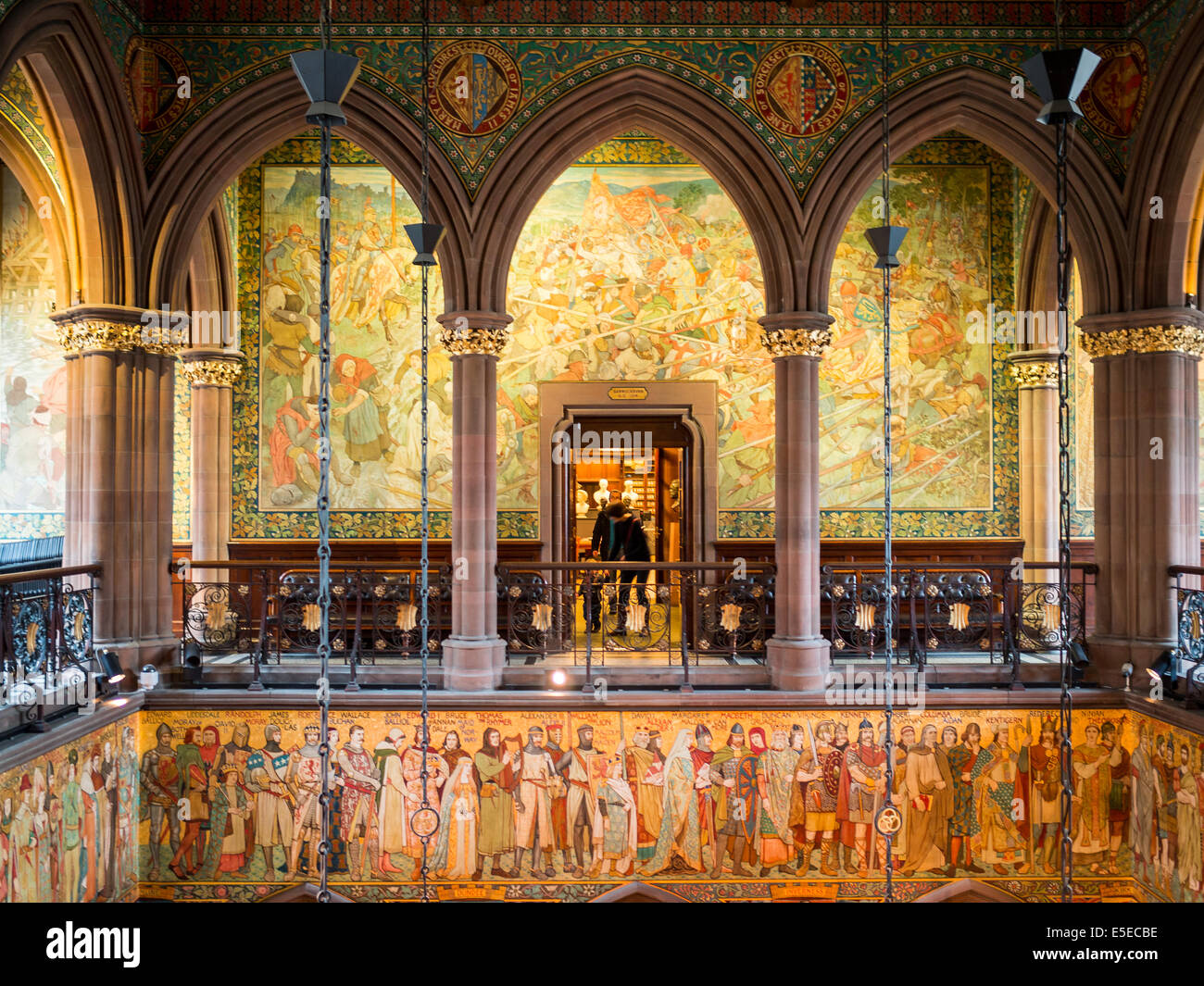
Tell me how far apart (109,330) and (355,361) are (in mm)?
2888

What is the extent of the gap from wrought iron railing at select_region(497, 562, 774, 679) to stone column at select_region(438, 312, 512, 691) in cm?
28

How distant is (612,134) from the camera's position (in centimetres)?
852

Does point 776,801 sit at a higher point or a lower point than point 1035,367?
lower

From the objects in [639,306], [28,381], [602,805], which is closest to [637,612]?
[602,805]

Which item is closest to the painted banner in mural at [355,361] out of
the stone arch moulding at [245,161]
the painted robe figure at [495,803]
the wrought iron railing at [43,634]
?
the stone arch moulding at [245,161]

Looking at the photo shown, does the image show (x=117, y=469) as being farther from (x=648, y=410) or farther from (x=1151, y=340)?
(x=1151, y=340)

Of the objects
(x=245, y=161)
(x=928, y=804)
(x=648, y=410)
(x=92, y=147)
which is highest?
(x=245, y=161)

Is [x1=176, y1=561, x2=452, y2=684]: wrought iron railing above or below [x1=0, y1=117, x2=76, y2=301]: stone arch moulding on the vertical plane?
below

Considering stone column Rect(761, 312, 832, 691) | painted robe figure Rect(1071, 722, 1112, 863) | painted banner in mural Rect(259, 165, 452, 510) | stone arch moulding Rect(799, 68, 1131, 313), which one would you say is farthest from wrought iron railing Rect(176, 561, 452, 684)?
painted robe figure Rect(1071, 722, 1112, 863)

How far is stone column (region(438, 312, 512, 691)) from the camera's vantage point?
27.3 feet

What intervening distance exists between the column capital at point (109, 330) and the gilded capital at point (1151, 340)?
7.54m

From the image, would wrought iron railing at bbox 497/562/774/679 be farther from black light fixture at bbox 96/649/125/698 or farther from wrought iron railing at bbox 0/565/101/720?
wrought iron railing at bbox 0/565/101/720
